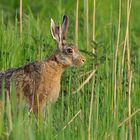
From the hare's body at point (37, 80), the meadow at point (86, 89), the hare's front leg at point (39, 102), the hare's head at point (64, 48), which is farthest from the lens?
the hare's head at point (64, 48)

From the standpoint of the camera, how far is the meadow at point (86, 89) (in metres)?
5.37

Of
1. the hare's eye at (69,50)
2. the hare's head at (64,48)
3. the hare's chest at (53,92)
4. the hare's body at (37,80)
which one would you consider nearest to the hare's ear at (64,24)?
the hare's head at (64,48)

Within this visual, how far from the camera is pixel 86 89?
692 centimetres

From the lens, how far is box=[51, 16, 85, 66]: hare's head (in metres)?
7.38

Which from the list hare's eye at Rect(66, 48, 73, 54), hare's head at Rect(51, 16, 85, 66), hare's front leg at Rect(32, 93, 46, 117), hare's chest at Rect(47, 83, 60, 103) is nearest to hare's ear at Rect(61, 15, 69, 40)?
hare's head at Rect(51, 16, 85, 66)

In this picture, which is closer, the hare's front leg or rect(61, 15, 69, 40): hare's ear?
the hare's front leg

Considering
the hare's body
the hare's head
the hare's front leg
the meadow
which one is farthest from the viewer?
the hare's head

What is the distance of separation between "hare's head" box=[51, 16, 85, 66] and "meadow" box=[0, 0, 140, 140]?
129 millimetres

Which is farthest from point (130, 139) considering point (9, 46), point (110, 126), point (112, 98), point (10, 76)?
point (9, 46)

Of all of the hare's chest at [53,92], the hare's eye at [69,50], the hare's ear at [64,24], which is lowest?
the hare's chest at [53,92]

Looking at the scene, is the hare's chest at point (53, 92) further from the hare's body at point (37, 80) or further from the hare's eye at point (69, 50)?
the hare's eye at point (69, 50)

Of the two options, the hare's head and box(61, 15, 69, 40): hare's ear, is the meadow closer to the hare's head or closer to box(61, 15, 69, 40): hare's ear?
the hare's head

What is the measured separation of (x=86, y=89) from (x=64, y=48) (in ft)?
2.20

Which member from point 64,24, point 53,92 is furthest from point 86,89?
point 64,24
